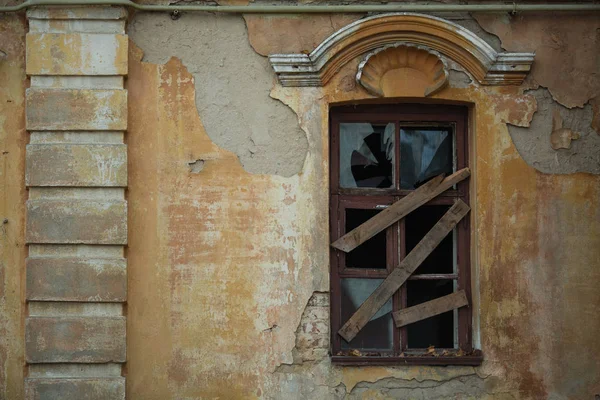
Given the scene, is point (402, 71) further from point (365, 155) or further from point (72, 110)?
point (72, 110)

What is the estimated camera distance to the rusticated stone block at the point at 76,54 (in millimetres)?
5066

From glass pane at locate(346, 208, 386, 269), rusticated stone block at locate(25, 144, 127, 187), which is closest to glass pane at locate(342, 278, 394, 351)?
glass pane at locate(346, 208, 386, 269)

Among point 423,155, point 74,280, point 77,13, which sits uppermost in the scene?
point 77,13

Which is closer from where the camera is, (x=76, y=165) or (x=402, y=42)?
(x=76, y=165)

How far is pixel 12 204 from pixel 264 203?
5.80 feet

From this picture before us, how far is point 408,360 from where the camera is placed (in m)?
5.14

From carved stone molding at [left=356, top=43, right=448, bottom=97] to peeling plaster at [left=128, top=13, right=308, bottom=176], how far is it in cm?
64

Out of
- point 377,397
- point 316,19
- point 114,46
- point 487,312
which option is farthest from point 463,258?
point 114,46

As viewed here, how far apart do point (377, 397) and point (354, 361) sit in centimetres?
29

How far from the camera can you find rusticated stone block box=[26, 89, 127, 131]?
5.05 meters

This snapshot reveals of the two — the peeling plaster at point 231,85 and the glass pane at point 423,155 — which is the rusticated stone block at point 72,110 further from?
the glass pane at point 423,155

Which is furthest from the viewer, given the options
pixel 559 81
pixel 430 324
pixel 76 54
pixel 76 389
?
pixel 430 324

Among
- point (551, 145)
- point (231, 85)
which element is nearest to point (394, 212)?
point (551, 145)

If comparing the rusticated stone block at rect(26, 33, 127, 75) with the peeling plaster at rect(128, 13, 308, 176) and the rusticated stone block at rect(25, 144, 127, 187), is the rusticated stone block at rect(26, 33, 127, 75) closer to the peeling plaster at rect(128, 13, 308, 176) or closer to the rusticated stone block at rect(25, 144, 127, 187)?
the peeling plaster at rect(128, 13, 308, 176)
